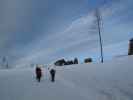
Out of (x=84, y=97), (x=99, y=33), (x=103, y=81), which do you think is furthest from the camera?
(x=99, y=33)

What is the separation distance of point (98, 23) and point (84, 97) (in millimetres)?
33958

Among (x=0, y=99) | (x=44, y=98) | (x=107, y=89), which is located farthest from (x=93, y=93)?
(x=0, y=99)

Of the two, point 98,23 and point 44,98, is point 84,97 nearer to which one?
point 44,98

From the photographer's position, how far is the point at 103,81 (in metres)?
21.7

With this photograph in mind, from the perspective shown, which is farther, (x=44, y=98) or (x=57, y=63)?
(x=57, y=63)

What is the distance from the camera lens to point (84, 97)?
1639 cm

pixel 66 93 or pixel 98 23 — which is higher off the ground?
pixel 98 23

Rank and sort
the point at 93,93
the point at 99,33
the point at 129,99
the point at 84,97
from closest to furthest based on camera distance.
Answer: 1. the point at 129,99
2. the point at 84,97
3. the point at 93,93
4. the point at 99,33

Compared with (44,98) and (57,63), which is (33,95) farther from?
(57,63)

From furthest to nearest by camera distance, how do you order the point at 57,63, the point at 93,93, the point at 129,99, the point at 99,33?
the point at 57,63 → the point at 99,33 → the point at 93,93 → the point at 129,99

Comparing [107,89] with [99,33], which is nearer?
[107,89]

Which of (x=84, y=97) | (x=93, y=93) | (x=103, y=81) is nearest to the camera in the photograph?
(x=84, y=97)

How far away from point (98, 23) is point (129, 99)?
1367 inches

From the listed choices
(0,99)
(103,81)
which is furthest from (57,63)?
(0,99)
